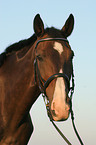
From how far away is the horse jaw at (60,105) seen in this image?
500 cm

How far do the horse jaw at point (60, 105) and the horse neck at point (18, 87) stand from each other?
142 cm

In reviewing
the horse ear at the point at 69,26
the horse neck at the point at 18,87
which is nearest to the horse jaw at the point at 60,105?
the horse neck at the point at 18,87

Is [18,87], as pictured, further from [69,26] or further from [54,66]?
[69,26]

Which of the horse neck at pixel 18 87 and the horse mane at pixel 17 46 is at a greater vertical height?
the horse mane at pixel 17 46

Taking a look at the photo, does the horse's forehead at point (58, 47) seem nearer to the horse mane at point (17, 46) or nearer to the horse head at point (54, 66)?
the horse head at point (54, 66)

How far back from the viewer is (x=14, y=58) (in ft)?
23.5

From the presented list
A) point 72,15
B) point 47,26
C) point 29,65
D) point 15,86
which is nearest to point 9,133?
point 15,86

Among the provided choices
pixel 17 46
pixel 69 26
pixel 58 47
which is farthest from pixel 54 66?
pixel 17 46

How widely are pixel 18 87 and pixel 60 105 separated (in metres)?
1.99

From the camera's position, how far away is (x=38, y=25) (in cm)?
622

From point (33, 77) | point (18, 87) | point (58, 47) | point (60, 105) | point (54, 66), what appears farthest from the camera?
point (18, 87)

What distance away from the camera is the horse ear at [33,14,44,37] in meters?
6.11

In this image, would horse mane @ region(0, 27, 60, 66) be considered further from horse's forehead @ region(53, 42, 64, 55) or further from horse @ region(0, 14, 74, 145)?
horse's forehead @ region(53, 42, 64, 55)

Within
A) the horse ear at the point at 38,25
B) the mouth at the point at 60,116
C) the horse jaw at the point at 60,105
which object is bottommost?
the mouth at the point at 60,116
